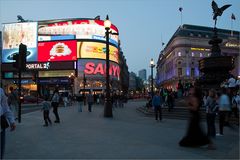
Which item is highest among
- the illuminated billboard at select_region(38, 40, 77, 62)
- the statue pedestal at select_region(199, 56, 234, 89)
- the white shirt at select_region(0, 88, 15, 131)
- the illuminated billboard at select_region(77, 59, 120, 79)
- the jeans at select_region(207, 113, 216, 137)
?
the illuminated billboard at select_region(38, 40, 77, 62)

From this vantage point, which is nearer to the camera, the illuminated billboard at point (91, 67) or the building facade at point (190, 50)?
the illuminated billboard at point (91, 67)

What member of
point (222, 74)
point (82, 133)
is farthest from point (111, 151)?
point (222, 74)

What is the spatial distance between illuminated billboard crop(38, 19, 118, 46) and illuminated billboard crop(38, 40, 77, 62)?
3.14 metres

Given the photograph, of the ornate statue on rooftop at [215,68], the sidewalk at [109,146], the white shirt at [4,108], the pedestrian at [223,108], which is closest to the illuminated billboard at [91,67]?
the ornate statue on rooftop at [215,68]

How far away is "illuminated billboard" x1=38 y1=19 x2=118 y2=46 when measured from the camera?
284 feet

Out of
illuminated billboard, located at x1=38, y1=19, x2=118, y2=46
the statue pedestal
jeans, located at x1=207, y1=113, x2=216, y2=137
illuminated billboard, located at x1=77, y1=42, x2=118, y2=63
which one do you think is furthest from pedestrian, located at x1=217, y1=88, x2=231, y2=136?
illuminated billboard, located at x1=38, y1=19, x2=118, y2=46

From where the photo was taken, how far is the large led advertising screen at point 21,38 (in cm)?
8688

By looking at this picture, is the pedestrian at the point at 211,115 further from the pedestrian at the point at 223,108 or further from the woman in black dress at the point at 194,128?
the woman in black dress at the point at 194,128

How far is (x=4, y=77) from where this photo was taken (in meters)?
90.1

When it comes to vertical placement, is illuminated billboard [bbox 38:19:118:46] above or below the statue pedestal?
above

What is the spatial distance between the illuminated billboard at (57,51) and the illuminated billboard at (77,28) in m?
3.14

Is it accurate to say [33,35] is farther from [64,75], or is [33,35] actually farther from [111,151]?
[111,151]

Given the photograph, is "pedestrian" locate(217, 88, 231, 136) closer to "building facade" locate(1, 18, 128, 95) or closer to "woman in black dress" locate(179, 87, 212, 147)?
"woman in black dress" locate(179, 87, 212, 147)

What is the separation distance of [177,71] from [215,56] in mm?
84082
